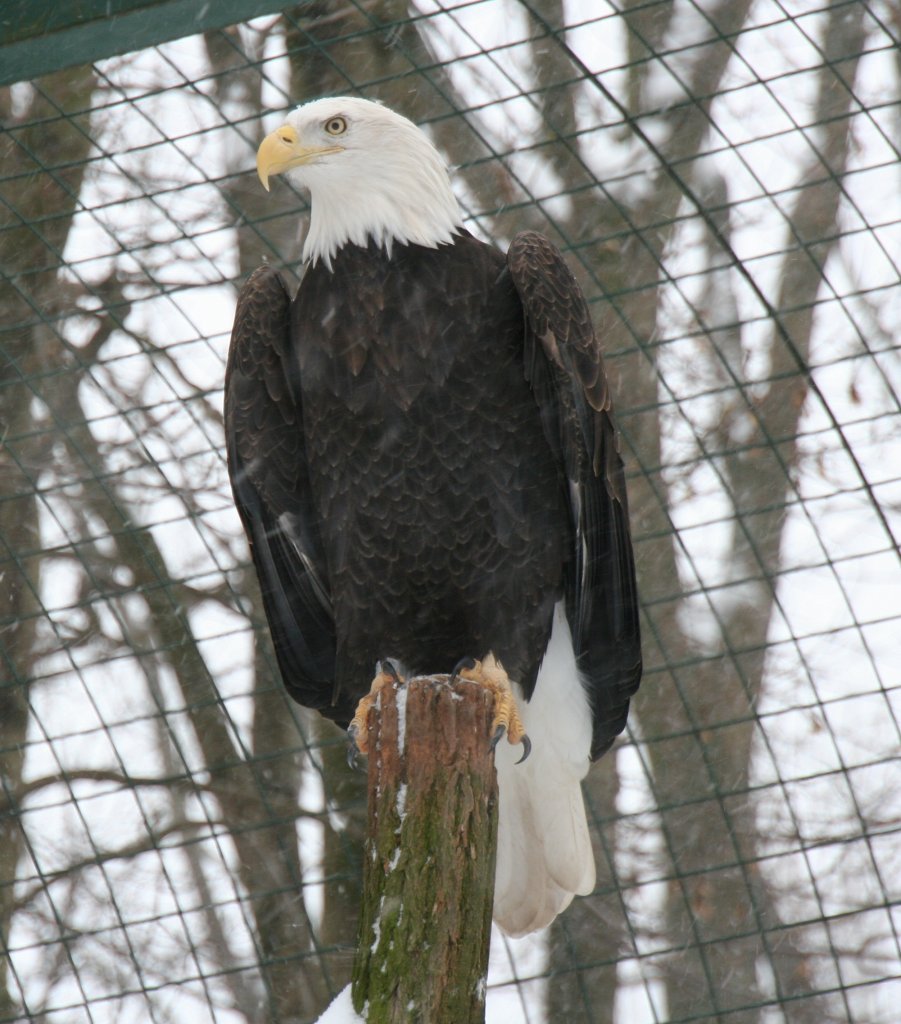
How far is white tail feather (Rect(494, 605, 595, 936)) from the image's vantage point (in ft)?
11.5

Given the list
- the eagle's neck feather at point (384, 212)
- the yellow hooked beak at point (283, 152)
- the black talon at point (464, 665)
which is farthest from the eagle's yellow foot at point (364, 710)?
the yellow hooked beak at point (283, 152)

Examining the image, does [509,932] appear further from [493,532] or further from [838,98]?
[838,98]

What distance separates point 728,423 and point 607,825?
1629mm

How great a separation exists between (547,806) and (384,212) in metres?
1.54

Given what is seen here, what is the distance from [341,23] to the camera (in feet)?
17.3

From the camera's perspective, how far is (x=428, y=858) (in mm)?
2559

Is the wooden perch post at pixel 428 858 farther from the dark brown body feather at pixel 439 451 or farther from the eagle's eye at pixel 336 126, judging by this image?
the eagle's eye at pixel 336 126

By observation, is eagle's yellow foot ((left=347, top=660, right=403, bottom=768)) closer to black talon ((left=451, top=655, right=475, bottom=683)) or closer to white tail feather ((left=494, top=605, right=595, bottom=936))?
black talon ((left=451, top=655, right=475, bottom=683))

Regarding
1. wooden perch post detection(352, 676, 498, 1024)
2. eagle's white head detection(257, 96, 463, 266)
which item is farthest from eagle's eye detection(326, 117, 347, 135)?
wooden perch post detection(352, 676, 498, 1024)

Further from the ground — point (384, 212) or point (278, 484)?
point (384, 212)

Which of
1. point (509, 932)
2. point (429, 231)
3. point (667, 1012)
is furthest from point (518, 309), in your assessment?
point (667, 1012)

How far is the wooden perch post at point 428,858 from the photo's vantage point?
248 centimetres

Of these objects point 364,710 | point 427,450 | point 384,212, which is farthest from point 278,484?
point 384,212

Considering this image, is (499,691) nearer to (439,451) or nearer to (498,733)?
(498,733)
